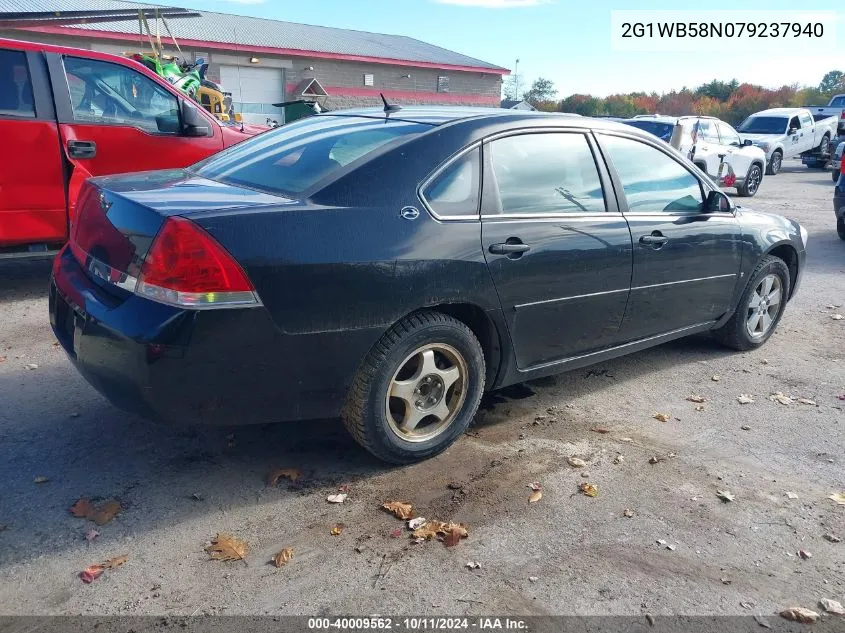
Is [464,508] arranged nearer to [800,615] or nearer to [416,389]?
[416,389]

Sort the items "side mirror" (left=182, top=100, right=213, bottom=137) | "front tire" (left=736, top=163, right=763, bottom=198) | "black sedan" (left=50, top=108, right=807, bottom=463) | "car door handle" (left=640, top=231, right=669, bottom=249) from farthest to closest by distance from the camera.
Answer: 1. "front tire" (left=736, top=163, right=763, bottom=198)
2. "side mirror" (left=182, top=100, right=213, bottom=137)
3. "car door handle" (left=640, top=231, right=669, bottom=249)
4. "black sedan" (left=50, top=108, right=807, bottom=463)

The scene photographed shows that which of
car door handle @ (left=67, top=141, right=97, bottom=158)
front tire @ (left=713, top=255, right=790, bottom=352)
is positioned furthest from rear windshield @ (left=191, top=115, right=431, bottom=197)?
front tire @ (left=713, top=255, right=790, bottom=352)

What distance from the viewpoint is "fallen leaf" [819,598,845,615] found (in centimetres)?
275

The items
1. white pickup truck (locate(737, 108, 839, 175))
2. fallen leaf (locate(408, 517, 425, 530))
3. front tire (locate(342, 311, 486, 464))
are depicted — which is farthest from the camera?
white pickup truck (locate(737, 108, 839, 175))

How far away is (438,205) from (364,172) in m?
0.38

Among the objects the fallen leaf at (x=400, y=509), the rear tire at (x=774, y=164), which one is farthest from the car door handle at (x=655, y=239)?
the rear tire at (x=774, y=164)

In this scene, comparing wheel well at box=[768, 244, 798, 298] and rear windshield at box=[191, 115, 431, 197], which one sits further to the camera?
wheel well at box=[768, 244, 798, 298]

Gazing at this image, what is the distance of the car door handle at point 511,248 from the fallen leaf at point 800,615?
74.8 inches

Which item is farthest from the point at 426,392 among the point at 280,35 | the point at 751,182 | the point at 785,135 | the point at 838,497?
the point at 280,35

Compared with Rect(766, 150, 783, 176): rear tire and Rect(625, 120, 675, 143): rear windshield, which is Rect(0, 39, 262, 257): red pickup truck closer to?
Rect(625, 120, 675, 143): rear windshield

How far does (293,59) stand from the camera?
1144 inches

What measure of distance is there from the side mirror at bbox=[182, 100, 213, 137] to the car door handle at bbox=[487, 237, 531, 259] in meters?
4.29

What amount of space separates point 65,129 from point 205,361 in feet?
13.9

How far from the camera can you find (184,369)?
2.98 m
